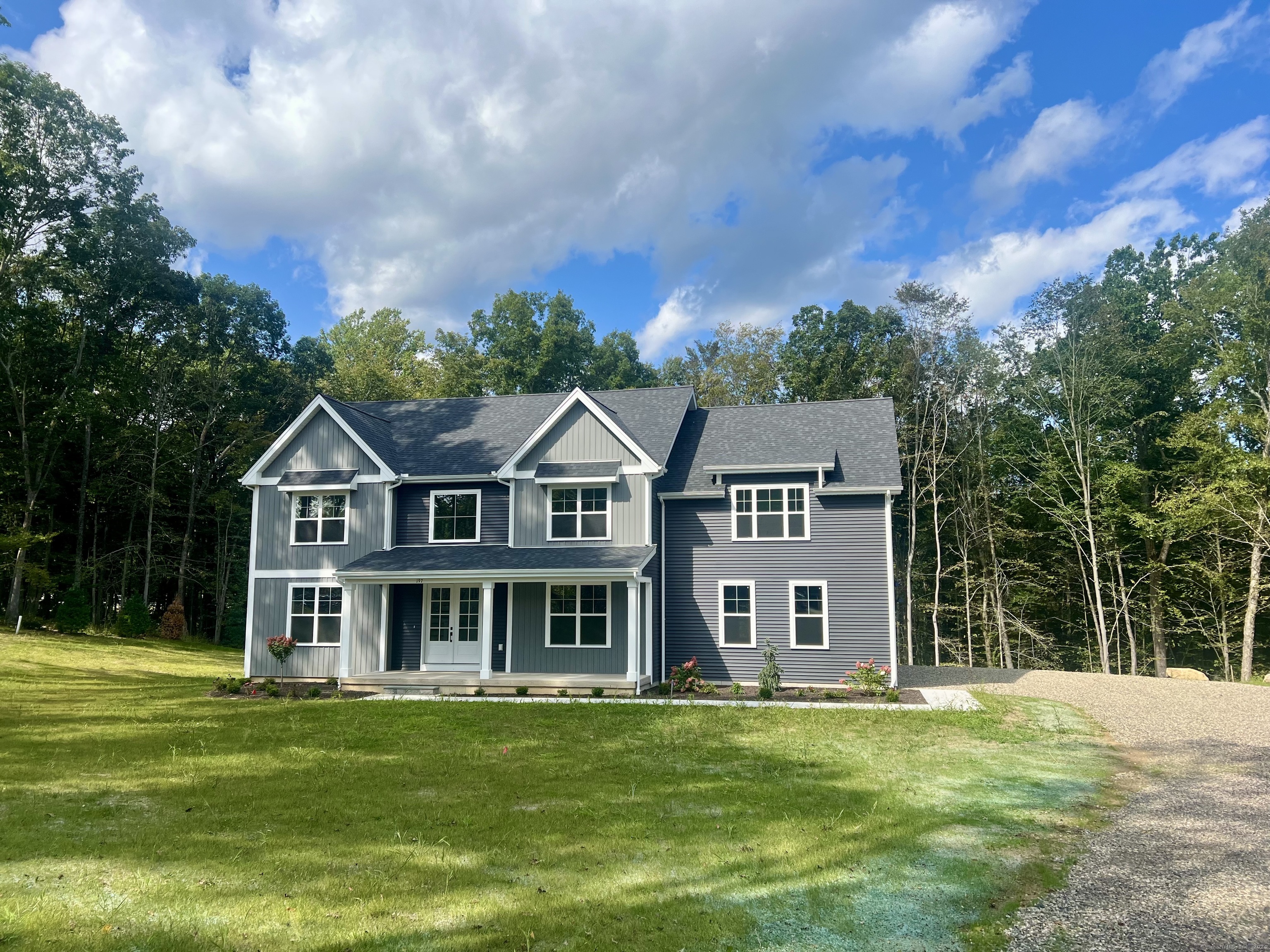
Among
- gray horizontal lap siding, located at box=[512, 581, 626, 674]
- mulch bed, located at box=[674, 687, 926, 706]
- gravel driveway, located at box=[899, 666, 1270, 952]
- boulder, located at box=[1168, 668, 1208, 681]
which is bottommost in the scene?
boulder, located at box=[1168, 668, 1208, 681]

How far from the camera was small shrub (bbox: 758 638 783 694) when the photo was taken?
18.8m

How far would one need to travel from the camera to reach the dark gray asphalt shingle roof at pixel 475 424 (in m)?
22.7

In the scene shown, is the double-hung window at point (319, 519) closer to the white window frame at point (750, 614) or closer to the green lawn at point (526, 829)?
the green lawn at point (526, 829)

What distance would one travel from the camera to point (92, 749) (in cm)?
→ 1158

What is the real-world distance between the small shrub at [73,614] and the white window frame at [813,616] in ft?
81.0

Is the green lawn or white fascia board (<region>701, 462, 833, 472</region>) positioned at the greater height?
white fascia board (<region>701, 462, 833, 472</region>)

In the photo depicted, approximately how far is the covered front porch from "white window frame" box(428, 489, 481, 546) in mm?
288

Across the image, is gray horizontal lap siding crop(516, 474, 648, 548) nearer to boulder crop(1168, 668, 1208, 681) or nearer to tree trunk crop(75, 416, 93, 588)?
boulder crop(1168, 668, 1208, 681)

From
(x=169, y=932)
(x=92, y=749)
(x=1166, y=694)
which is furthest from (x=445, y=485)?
(x=1166, y=694)

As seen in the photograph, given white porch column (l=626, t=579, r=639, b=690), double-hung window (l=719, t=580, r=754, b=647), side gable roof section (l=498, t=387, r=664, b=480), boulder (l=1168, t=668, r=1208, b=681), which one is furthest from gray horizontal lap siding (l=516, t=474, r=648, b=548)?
boulder (l=1168, t=668, r=1208, b=681)

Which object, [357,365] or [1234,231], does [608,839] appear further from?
[357,365]

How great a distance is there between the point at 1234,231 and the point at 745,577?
71.2ft

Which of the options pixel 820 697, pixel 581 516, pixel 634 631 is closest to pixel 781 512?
pixel 820 697

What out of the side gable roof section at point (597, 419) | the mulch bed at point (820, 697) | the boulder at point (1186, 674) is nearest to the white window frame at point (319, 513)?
the side gable roof section at point (597, 419)
